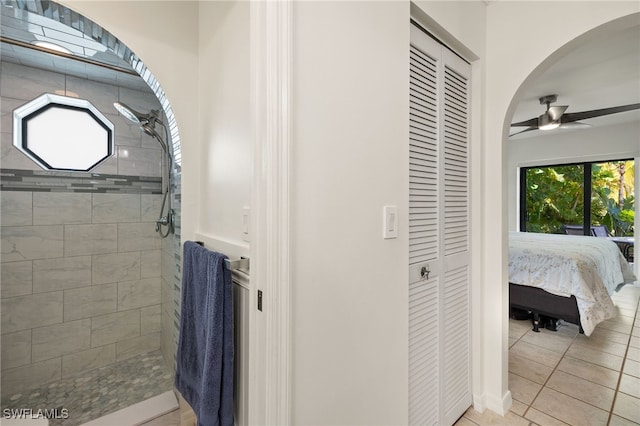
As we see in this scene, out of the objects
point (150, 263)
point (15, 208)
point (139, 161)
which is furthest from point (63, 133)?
point (150, 263)

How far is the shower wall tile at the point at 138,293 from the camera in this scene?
2441 millimetres

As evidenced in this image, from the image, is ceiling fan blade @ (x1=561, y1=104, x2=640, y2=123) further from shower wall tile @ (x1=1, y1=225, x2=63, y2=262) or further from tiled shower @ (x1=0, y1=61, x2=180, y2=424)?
shower wall tile @ (x1=1, y1=225, x2=63, y2=262)

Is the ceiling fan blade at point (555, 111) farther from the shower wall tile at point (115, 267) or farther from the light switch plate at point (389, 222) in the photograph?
the shower wall tile at point (115, 267)

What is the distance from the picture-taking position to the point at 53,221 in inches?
85.7

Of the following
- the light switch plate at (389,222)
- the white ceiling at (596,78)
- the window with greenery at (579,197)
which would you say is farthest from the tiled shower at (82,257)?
the window with greenery at (579,197)

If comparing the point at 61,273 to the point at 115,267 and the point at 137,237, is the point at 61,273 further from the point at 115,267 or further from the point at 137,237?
the point at 137,237

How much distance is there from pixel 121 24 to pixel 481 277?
2.32 meters

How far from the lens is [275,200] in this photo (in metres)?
0.85

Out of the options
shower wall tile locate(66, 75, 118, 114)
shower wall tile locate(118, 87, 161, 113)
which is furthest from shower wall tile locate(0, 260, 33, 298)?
shower wall tile locate(118, 87, 161, 113)

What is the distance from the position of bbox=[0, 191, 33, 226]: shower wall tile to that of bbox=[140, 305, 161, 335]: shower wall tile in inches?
42.1

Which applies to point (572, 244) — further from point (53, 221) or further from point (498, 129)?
point (53, 221)

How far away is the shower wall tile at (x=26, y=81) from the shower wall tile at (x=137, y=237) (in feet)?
3.58

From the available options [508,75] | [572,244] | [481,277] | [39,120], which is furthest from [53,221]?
[572,244]

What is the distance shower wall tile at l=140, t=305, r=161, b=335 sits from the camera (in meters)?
2.52
